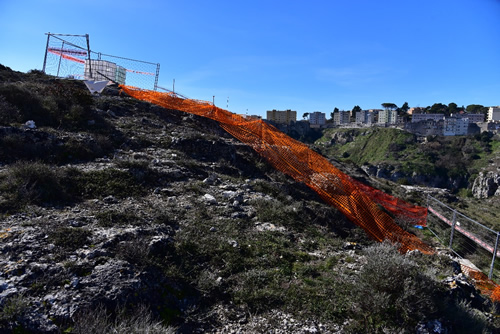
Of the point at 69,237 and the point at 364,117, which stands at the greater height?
the point at 364,117

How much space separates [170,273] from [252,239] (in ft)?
5.44

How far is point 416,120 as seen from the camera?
119 metres

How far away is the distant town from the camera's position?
99.1 m

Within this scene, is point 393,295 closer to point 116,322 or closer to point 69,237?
point 116,322

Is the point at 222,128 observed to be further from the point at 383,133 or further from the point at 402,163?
the point at 383,133

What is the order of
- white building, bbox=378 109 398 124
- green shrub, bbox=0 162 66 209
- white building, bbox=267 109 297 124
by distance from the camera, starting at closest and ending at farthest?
green shrub, bbox=0 162 66 209
white building, bbox=267 109 297 124
white building, bbox=378 109 398 124

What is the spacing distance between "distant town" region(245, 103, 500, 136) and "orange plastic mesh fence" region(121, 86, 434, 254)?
55.4 metres

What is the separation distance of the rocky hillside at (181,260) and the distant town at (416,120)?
2448 inches

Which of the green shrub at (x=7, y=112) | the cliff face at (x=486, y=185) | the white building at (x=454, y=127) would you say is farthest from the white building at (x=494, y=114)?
the green shrub at (x=7, y=112)

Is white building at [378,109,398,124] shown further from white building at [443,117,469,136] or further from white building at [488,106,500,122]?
white building at [488,106,500,122]

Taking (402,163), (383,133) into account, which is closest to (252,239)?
(402,163)

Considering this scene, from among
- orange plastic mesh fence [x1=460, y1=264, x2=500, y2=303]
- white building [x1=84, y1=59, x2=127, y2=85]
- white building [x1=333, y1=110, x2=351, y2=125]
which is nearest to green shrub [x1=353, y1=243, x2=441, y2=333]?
orange plastic mesh fence [x1=460, y1=264, x2=500, y2=303]

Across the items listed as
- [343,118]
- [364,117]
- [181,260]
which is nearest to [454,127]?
[364,117]

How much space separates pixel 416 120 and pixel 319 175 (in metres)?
128
